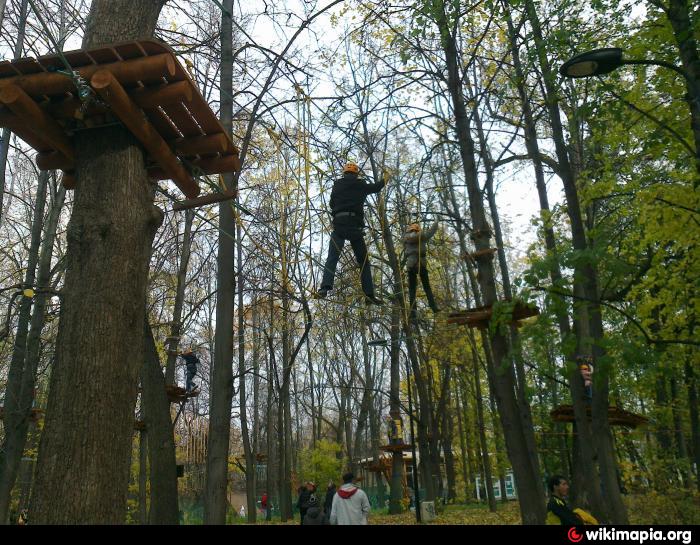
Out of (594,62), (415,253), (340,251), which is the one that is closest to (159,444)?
(340,251)

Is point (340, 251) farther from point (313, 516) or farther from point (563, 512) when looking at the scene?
point (313, 516)

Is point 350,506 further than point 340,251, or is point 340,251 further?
point 350,506

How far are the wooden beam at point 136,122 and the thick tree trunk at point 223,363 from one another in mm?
2459

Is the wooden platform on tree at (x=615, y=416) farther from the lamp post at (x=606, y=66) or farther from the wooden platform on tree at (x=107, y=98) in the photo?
the wooden platform on tree at (x=107, y=98)

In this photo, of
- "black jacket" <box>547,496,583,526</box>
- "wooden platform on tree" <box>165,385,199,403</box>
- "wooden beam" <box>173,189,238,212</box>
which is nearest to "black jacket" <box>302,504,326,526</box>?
"wooden platform on tree" <box>165,385,199,403</box>

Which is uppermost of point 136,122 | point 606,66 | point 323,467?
point 606,66

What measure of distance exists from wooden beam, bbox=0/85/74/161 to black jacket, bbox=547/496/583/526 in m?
5.11

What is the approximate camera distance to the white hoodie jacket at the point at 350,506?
326 inches

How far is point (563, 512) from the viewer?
5520 millimetres

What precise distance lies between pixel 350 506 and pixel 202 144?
554cm

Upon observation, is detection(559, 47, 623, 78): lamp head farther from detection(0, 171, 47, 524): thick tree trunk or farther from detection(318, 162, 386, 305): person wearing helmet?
detection(0, 171, 47, 524): thick tree trunk

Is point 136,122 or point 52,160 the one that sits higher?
point 52,160

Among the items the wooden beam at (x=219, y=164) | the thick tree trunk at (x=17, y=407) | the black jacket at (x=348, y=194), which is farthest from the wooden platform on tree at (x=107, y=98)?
the thick tree trunk at (x=17, y=407)
